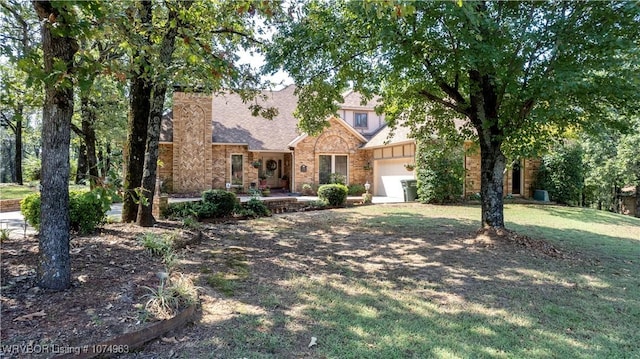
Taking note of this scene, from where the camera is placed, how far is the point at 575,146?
18.3 meters

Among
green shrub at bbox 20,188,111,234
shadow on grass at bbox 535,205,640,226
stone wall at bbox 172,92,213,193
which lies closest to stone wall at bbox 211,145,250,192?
stone wall at bbox 172,92,213,193

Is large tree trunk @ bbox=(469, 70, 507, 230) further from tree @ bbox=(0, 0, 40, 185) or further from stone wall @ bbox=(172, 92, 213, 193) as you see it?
stone wall @ bbox=(172, 92, 213, 193)

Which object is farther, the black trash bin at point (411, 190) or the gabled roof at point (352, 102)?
the gabled roof at point (352, 102)

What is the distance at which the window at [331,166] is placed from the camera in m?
21.4

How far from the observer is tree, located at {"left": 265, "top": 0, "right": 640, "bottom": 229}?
6504 millimetres

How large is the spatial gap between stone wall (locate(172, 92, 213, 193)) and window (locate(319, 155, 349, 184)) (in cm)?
625

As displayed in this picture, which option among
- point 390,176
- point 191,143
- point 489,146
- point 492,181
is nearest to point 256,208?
point 191,143

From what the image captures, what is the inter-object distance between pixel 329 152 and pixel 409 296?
16.6m

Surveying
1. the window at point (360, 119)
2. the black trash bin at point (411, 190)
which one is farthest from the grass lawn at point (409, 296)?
the window at point (360, 119)

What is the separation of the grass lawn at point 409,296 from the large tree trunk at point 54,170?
173 cm

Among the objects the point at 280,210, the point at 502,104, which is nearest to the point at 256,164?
the point at 280,210

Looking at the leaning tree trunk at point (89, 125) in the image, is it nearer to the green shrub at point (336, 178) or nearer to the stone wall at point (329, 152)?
the stone wall at point (329, 152)

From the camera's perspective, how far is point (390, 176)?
20.7m

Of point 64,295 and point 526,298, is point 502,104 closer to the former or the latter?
point 526,298
